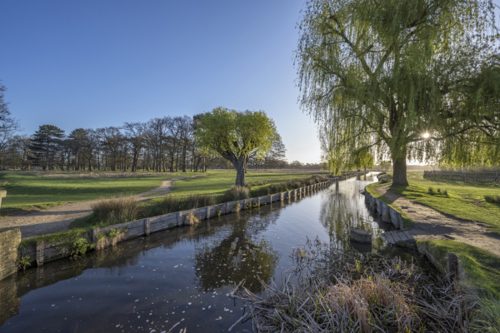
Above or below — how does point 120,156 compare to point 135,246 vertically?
above

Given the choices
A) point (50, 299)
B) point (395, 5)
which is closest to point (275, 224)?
point (50, 299)

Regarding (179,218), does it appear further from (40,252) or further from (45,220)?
(40,252)

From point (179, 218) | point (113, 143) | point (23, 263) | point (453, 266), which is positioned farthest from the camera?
point (113, 143)

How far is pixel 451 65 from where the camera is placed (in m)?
13.0

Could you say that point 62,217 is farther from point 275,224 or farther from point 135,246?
point 275,224

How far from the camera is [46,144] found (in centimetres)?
5712

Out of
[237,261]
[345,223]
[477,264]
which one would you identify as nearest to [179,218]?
[237,261]

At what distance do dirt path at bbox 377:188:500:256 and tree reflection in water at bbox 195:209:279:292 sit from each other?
5.66m

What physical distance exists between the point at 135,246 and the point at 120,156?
185 feet

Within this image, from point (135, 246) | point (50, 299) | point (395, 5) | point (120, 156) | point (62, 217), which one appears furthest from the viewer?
point (120, 156)

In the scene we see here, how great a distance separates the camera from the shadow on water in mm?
5145

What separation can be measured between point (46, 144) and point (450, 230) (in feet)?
240

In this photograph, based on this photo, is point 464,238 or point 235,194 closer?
point 464,238

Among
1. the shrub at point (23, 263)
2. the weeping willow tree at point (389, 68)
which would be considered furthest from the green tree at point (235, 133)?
the shrub at point (23, 263)
